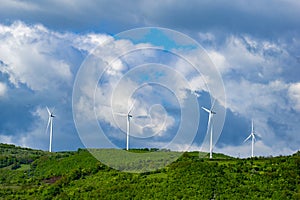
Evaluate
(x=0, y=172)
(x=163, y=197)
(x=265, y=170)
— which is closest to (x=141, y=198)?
(x=163, y=197)

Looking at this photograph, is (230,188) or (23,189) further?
(23,189)

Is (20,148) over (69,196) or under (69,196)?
over

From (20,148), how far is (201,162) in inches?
4275

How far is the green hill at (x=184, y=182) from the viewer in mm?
88250

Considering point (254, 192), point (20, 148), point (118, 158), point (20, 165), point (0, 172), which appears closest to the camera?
point (254, 192)

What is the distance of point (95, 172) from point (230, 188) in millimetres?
27893

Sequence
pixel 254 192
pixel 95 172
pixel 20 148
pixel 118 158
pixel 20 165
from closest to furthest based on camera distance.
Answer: pixel 254 192 < pixel 95 172 < pixel 118 158 < pixel 20 165 < pixel 20 148

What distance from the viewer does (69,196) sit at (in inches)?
3784

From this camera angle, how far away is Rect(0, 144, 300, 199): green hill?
88250 mm

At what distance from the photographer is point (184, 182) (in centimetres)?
9188

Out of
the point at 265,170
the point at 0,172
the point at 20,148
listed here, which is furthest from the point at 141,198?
the point at 20,148

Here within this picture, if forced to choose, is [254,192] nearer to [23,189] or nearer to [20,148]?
[23,189]

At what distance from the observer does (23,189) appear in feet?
360

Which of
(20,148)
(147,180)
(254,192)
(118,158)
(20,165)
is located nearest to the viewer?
(254,192)
